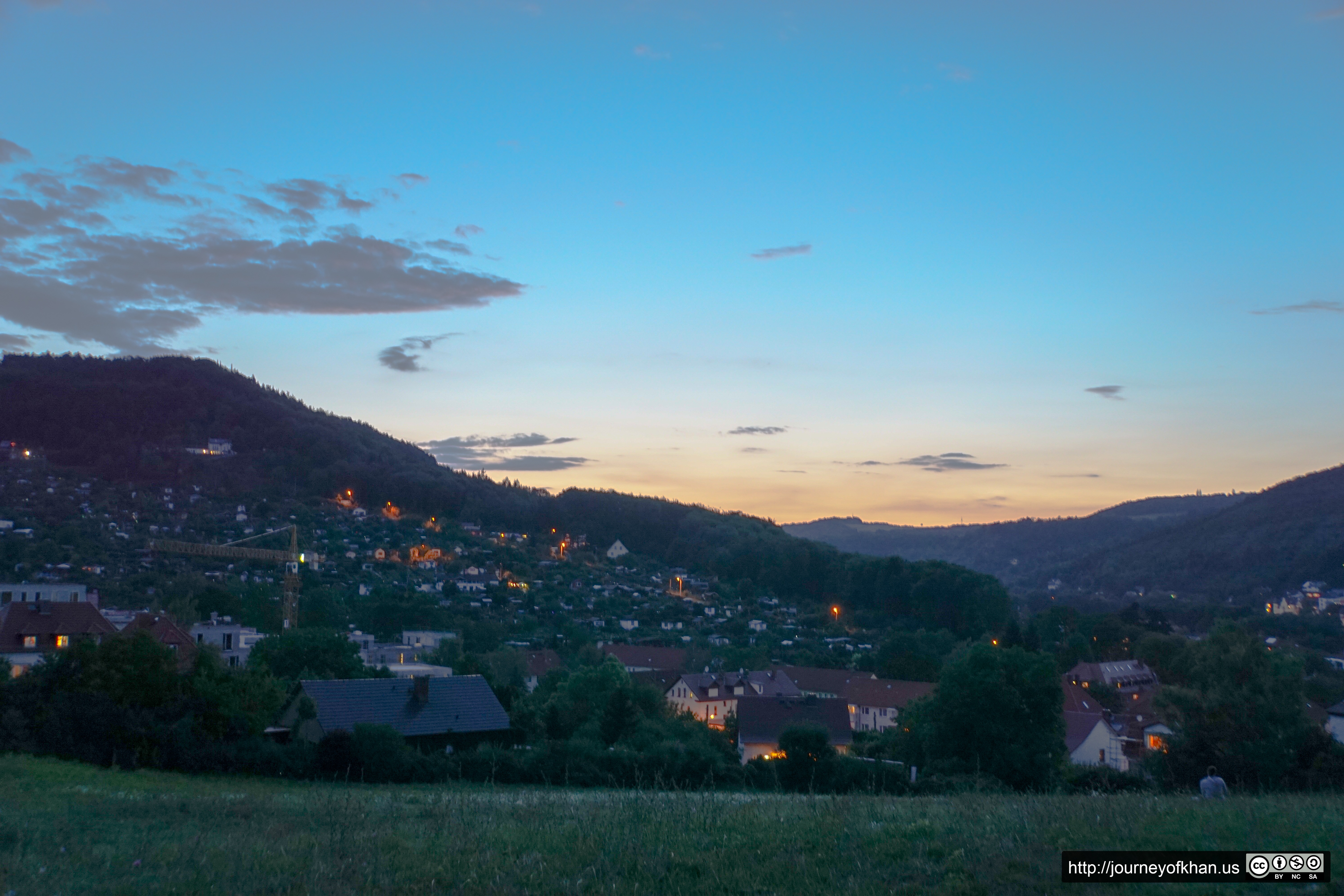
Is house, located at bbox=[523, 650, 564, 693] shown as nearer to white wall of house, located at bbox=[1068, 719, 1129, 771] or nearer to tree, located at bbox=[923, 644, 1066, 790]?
white wall of house, located at bbox=[1068, 719, 1129, 771]

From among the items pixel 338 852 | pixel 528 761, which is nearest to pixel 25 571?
pixel 528 761

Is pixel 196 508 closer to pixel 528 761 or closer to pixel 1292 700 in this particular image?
pixel 528 761

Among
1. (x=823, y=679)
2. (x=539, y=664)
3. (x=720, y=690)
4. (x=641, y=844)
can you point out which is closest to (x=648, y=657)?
(x=539, y=664)

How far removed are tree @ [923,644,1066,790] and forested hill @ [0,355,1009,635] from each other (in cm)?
7926

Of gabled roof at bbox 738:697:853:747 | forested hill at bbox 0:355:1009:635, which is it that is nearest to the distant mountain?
forested hill at bbox 0:355:1009:635

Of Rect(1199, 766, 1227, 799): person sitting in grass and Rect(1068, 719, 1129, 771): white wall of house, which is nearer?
Rect(1199, 766, 1227, 799): person sitting in grass

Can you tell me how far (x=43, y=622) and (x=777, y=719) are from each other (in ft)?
109

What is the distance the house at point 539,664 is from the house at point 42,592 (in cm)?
2554

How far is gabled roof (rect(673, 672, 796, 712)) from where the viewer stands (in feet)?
183

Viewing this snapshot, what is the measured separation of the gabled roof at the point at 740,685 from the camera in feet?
183

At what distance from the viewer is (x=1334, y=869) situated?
5684 millimetres

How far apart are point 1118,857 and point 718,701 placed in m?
50.6

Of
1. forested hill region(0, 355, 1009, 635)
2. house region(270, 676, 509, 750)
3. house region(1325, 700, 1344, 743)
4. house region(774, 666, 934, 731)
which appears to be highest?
forested hill region(0, 355, 1009, 635)

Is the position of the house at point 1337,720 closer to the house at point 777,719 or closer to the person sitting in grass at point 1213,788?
the house at point 777,719
